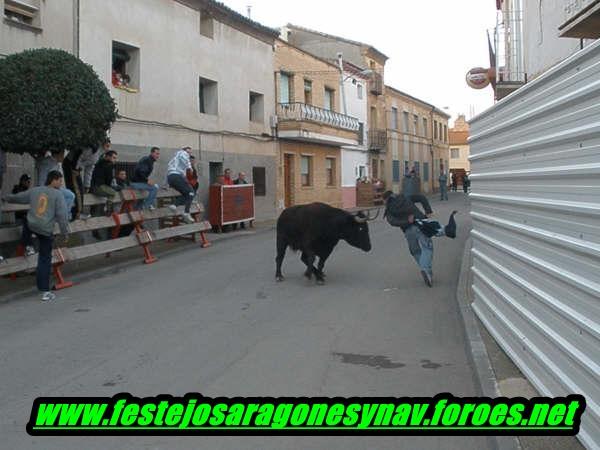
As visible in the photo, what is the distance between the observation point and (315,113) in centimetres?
2848

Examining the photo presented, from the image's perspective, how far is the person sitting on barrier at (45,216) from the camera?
9.96 meters

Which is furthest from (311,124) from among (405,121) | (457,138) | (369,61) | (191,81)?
(457,138)

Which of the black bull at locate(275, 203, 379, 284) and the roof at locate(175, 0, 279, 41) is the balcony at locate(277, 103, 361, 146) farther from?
the black bull at locate(275, 203, 379, 284)

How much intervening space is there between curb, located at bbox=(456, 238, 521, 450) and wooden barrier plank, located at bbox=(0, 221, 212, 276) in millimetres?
6320

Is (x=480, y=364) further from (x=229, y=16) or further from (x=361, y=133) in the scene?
(x=361, y=133)

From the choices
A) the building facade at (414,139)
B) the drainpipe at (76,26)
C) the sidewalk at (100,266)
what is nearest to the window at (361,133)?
the building facade at (414,139)

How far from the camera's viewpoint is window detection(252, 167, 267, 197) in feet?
83.0

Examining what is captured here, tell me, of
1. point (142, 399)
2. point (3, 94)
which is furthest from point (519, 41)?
point (142, 399)

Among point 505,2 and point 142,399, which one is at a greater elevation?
point 505,2

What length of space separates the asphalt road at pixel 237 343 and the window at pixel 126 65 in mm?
7168

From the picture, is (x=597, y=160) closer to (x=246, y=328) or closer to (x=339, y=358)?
(x=339, y=358)

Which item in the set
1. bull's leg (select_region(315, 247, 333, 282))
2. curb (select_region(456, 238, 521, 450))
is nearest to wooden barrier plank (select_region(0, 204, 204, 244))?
bull's leg (select_region(315, 247, 333, 282))

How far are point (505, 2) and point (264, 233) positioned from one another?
9.69 m

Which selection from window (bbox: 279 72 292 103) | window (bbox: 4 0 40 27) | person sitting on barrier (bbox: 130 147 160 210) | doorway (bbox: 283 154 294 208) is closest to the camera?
window (bbox: 4 0 40 27)
